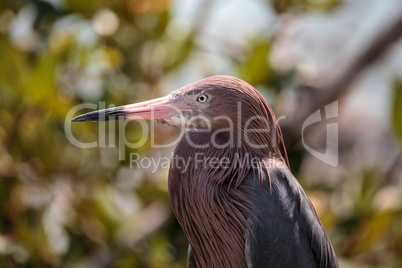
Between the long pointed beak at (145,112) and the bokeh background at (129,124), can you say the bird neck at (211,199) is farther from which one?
the bokeh background at (129,124)

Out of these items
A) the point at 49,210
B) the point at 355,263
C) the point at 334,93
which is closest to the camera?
the point at 355,263

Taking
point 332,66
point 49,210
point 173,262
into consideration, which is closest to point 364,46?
point 332,66

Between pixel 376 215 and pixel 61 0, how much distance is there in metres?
2.26

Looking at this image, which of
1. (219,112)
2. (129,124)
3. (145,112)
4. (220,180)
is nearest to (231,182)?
(220,180)

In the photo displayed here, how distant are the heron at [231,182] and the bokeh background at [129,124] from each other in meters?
1.39

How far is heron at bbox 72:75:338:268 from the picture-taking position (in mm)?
1425

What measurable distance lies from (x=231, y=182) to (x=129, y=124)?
1.66 meters

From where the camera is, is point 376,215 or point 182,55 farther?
point 182,55

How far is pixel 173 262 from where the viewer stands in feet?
10.0

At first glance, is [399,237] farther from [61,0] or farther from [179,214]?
[61,0]

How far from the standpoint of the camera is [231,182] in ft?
4.81

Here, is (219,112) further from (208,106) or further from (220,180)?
(220,180)

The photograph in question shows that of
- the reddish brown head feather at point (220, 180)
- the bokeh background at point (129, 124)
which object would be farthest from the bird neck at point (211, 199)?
the bokeh background at point (129, 124)

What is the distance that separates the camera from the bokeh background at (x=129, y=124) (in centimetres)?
292
